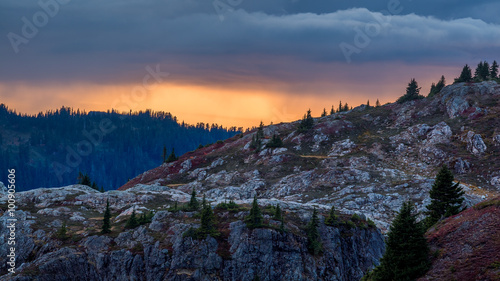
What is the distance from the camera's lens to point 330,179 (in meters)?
105

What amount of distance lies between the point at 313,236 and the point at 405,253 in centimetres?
3799

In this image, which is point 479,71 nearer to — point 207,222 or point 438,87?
point 438,87

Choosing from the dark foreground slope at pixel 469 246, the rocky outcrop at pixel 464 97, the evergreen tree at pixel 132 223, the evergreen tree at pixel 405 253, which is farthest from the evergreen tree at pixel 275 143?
the evergreen tree at pixel 405 253

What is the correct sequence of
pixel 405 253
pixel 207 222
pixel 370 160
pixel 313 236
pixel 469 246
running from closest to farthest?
pixel 469 246 → pixel 405 253 → pixel 313 236 → pixel 207 222 → pixel 370 160

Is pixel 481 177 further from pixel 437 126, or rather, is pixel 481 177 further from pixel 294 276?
pixel 294 276

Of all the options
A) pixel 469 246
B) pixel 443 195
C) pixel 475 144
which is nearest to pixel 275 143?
pixel 475 144

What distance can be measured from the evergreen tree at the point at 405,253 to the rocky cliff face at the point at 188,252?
33.4 metres

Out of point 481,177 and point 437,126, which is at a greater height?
point 437,126

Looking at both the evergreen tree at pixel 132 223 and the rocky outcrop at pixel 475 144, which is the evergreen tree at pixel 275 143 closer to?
the rocky outcrop at pixel 475 144

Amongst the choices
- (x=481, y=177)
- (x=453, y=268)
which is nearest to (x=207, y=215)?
(x=453, y=268)

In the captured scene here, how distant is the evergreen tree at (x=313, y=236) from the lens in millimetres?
66938

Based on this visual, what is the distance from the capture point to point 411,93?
527 ft

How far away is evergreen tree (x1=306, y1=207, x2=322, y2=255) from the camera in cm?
6694

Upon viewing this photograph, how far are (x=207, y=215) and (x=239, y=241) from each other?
23.9ft
